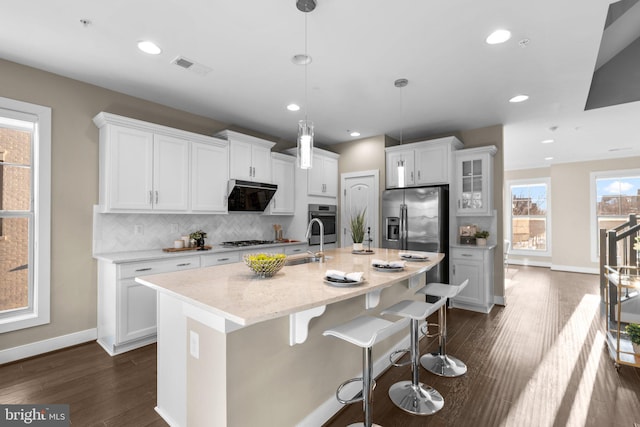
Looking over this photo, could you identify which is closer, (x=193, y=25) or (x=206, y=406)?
(x=206, y=406)

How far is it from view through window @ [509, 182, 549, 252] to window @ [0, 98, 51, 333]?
380 inches

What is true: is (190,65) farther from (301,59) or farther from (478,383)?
(478,383)

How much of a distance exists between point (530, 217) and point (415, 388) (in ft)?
25.5

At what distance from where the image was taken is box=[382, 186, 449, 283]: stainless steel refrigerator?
14.0ft

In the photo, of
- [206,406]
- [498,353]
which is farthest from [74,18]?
[498,353]

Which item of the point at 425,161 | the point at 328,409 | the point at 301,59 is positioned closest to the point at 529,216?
the point at 425,161

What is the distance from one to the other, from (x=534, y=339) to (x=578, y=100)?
111 inches

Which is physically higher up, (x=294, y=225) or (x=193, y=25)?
(x=193, y=25)

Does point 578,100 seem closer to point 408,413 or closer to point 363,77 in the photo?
point 363,77

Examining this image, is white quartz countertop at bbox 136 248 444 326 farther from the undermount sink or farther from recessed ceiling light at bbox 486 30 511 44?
recessed ceiling light at bbox 486 30 511 44

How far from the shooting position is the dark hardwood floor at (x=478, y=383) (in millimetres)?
1995

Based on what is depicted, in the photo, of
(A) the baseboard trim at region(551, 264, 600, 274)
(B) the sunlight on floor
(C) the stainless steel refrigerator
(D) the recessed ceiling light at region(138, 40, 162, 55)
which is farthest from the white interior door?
(A) the baseboard trim at region(551, 264, 600, 274)

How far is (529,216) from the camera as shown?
8.10 meters

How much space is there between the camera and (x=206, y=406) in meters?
1.54
